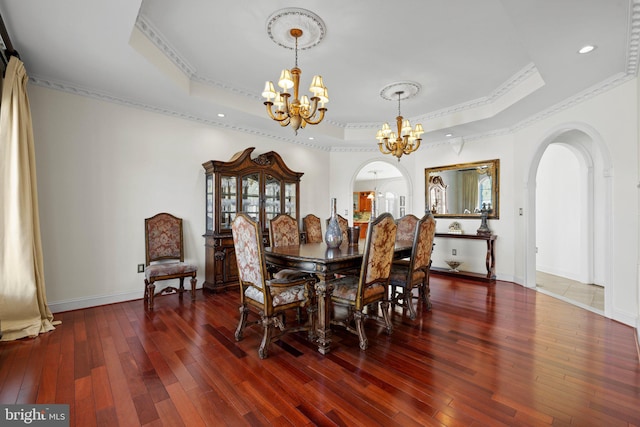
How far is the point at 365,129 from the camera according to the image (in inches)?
221

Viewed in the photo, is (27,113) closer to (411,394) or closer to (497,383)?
(411,394)

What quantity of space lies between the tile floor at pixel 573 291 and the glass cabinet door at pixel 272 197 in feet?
13.8

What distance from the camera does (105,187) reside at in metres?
3.55

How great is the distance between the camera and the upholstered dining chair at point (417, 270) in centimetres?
305

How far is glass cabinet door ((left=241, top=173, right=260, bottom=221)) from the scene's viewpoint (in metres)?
4.61

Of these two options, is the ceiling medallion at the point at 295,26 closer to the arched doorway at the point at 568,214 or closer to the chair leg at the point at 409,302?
the chair leg at the point at 409,302

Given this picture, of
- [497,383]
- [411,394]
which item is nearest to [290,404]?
[411,394]

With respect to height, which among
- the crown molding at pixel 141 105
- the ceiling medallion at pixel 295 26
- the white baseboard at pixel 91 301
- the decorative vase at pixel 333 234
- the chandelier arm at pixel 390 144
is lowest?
the white baseboard at pixel 91 301

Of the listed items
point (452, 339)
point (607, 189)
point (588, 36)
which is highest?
point (588, 36)

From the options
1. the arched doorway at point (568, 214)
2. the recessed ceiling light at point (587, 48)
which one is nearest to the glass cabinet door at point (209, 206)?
the recessed ceiling light at point (587, 48)

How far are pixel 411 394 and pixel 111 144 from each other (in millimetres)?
4074

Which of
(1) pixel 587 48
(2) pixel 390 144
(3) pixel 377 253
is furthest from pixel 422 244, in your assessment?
(1) pixel 587 48

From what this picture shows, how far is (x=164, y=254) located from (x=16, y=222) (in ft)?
4.87

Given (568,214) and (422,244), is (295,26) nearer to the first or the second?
(422,244)
